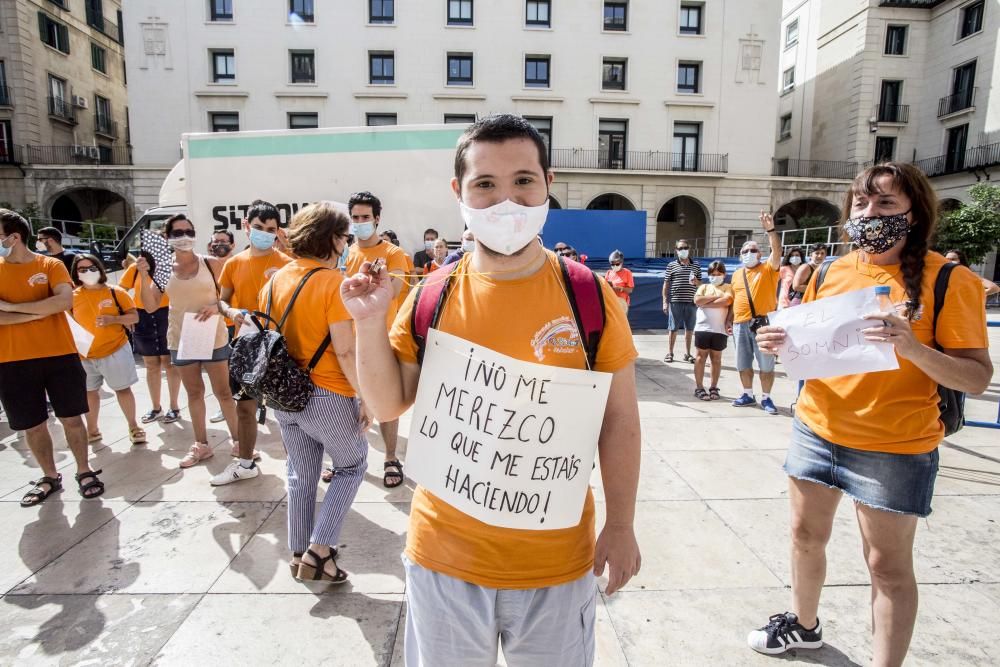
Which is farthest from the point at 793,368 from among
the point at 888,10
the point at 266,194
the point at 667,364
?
the point at 888,10

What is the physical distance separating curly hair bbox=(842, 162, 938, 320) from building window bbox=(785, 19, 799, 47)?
135 ft

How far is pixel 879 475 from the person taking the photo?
1.96 metres

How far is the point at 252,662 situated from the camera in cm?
234

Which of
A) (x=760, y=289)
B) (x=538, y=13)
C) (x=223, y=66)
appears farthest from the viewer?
(x=538, y=13)

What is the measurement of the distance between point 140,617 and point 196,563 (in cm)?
46

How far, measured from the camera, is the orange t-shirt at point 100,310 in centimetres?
495

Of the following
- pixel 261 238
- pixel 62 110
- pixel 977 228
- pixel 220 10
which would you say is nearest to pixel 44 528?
pixel 261 238

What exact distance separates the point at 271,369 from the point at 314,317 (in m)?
0.35

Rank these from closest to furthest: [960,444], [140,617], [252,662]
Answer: [252,662]
[140,617]
[960,444]

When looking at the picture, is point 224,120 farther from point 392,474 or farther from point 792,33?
point 792,33

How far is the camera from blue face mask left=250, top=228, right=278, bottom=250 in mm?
4250

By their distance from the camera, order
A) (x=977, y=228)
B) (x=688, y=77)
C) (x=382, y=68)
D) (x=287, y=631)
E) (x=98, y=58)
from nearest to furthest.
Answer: (x=287, y=631), (x=977, y=228), (x=382, y=68), (x=688, y=77), (x=98, y=58)

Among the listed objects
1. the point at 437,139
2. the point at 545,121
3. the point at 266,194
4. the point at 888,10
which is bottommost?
the point at 266,194

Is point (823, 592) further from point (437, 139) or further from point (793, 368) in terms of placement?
point (437, 139)
